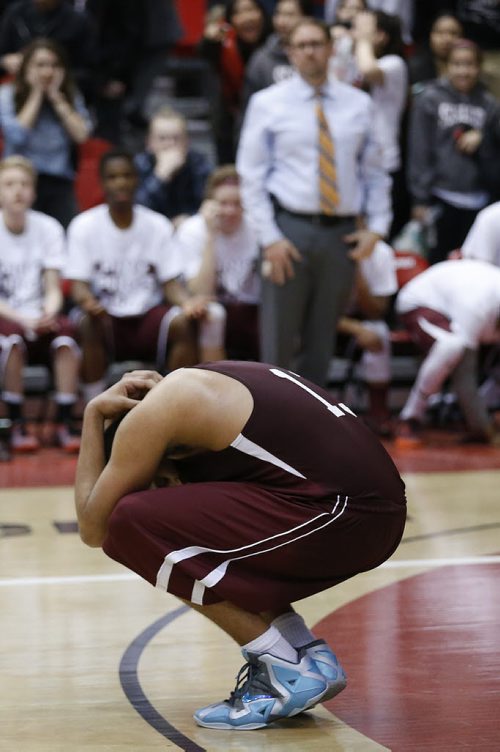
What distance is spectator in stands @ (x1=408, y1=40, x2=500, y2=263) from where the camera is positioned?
30.8 feet

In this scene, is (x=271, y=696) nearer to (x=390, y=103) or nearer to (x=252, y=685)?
(x=252, y=685)

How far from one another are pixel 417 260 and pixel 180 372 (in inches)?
248

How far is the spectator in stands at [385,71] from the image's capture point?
9438mm

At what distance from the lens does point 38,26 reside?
10.1m

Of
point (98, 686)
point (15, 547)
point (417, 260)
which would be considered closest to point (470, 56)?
Answer: point (417, 260)

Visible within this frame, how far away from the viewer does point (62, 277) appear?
28.7ft

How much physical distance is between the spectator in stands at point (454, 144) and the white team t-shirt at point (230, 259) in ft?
5.27

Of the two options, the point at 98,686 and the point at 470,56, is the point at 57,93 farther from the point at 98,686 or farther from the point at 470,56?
the point at 98,686

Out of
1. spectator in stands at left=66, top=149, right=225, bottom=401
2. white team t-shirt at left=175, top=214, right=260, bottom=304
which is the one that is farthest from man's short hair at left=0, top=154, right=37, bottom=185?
white team t-shirt at left=175, top=214, right=260, bottom=304

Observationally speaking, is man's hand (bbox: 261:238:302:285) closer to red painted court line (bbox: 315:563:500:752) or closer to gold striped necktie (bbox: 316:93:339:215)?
gold striped necktie (bbox: 316:93:339:215)

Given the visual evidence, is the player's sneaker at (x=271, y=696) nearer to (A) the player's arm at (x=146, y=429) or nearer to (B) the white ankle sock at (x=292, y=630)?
(B) the white ankle sock at (x=292, y=630)

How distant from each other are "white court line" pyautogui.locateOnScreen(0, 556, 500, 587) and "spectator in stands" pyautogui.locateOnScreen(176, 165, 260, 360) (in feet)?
10.7

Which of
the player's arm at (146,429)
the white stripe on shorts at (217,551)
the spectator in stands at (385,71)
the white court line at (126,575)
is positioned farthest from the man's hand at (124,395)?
the spectator in stands at (385,71)

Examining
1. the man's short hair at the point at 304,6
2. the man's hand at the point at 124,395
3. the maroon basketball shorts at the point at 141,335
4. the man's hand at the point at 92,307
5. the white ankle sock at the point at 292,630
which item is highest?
the man's short hair at the point at 304,6
